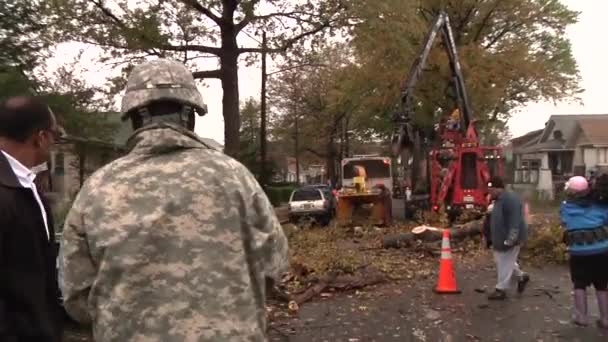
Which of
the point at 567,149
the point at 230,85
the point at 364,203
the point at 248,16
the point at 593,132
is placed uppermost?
the point at 248,16

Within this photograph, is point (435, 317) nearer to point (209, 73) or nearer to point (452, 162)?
point (452, 162)

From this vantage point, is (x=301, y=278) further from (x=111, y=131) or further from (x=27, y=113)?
(x=111, y=131)

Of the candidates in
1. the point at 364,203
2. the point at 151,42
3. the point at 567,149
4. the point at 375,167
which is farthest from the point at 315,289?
the point at 567,149

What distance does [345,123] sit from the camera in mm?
58938

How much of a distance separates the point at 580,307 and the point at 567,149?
5194 cm

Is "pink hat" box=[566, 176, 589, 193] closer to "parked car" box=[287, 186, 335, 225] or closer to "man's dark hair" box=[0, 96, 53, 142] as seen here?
"man's dark hair" box=[0, 96, 53, 142]

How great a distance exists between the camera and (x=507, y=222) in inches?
383

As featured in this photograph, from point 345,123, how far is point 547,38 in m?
21.0

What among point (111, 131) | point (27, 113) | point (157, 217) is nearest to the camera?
point (157, 217)

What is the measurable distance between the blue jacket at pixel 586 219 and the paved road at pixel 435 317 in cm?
92

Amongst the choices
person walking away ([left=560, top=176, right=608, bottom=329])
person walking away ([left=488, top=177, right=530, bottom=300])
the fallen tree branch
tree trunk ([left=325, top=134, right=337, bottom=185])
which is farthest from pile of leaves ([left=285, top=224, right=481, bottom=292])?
tree trunk ([left=325, top=134, right=337, bottom=185])

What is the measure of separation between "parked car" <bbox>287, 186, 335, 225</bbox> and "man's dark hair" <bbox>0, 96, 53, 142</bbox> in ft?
72.2

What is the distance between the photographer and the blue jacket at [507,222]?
380 inches

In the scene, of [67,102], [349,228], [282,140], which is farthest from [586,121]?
[67,102]
